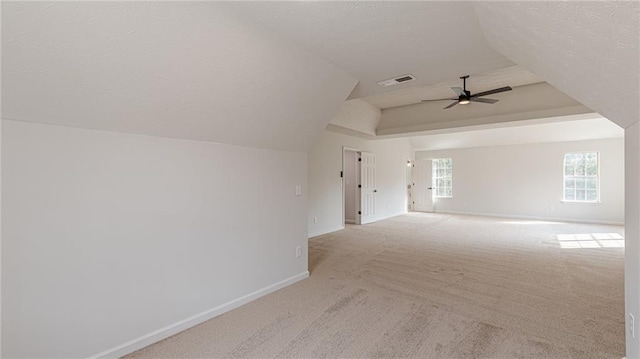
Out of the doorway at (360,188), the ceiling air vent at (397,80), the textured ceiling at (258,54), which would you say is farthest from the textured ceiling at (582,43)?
the doorway at (360,188)

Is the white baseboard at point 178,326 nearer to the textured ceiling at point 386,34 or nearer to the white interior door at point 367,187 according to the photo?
the textured ceiling at point 386,34

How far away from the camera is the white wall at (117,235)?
158 cm

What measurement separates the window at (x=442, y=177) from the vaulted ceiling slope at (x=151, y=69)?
8625 millimetres

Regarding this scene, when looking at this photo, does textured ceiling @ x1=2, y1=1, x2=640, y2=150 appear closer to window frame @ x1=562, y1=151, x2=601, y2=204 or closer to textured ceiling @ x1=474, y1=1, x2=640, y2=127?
textured ceiling @ x1=474, y1=1, x2=640, y2=127

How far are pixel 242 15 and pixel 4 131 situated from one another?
1.56m

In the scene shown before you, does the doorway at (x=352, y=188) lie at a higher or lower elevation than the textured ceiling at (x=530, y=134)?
lower

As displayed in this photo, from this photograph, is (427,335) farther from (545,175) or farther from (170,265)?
(545,175)

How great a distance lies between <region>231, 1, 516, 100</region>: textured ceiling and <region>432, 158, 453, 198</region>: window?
25.3ft

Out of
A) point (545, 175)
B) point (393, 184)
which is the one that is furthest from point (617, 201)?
point (393, 184)

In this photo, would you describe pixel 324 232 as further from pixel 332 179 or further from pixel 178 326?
pixel 178 326

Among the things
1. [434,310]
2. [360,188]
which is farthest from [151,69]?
[360,188]

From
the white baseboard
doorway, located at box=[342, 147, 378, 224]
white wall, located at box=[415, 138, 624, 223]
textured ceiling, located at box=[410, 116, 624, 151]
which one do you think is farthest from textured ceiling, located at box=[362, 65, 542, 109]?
white wall, located at box=[415, 138, 624, 223]

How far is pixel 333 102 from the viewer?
3086mm

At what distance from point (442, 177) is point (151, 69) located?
10111mm
